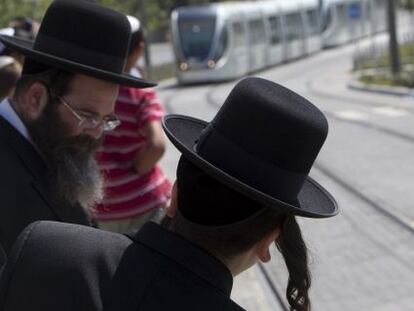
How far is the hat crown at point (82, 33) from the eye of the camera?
2846mm

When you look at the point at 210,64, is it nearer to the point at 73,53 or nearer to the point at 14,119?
the point at 73,53

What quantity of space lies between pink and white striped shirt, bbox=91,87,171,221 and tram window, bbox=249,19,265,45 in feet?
97.9

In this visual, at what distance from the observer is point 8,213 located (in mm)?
2594

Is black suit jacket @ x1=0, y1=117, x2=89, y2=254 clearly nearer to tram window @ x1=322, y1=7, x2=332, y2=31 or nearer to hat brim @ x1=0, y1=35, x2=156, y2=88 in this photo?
hat brim @ x1=0, y1=35, x2=156, y2=88

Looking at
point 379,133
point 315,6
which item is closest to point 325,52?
point 315,6

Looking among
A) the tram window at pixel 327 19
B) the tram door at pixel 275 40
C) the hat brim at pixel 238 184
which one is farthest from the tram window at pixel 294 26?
the hat brim at pixel 238 184

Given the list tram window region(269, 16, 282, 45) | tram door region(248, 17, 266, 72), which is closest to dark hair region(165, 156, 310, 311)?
tram door region(248, 17, 266, 72)

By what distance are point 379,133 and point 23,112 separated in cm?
1257

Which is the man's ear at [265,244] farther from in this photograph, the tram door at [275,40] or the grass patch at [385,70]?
the tram door at [275,40]

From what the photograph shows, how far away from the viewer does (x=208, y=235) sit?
1845mm

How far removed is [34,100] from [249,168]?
112 cm

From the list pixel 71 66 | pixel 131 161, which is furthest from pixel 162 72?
pixel 71 66

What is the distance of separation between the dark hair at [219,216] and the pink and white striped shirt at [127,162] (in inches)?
101

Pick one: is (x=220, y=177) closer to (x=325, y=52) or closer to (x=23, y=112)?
(x=23, y=112)
